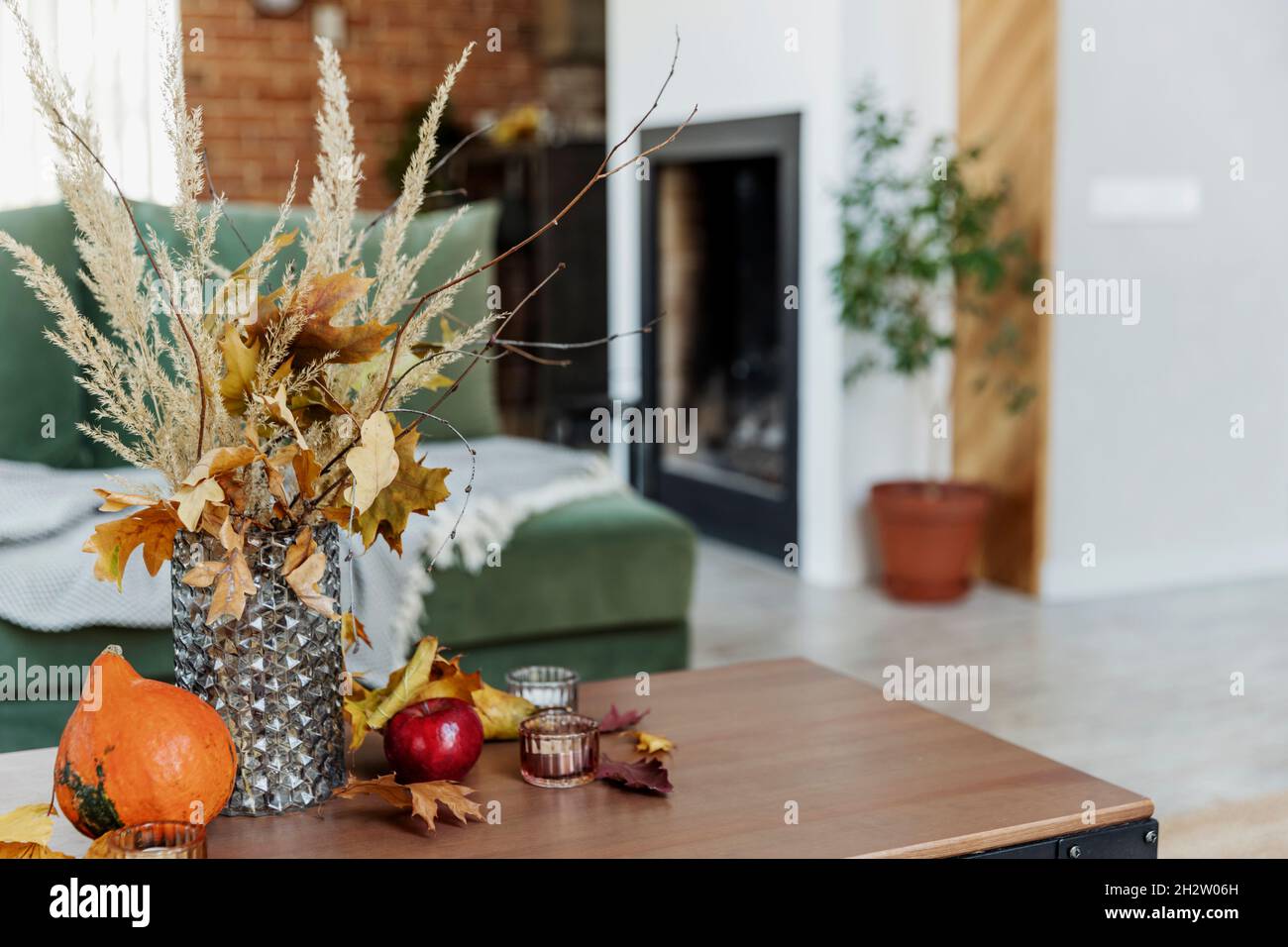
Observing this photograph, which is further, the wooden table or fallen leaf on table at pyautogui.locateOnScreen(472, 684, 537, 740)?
fallen leaf on table at pyautogui.locateOnScreen(472, 684, 537, 740)

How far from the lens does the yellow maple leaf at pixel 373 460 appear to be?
1150mm

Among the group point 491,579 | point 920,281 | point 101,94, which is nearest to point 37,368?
point 491,579

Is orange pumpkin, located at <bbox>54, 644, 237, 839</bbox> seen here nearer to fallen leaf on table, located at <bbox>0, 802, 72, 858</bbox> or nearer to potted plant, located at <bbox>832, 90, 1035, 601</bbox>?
fallen leaf on table, located at <bbox>0, 802, 72, 858</bbox>

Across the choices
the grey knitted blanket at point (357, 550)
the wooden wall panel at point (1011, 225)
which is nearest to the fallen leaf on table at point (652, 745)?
the grey knitted blanket at point (357, 550)

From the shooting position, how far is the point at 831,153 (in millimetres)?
4129

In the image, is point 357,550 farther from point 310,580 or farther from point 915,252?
point 915,252

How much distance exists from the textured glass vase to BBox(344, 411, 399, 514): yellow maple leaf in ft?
0.36

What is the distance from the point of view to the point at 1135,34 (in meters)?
3.99

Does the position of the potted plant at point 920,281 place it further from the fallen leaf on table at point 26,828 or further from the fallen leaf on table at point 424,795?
the fallen leaf on table at point 26,828

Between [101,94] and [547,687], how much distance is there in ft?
16.0

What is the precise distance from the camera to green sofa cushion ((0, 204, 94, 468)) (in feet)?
9.15

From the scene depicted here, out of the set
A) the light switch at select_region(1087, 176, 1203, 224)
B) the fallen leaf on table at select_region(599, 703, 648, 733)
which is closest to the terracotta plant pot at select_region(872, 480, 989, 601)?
the light switch at select_region(1087, 176, 1203, 224)

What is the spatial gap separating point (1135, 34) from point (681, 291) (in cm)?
172

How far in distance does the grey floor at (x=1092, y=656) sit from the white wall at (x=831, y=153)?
10.4 inches
